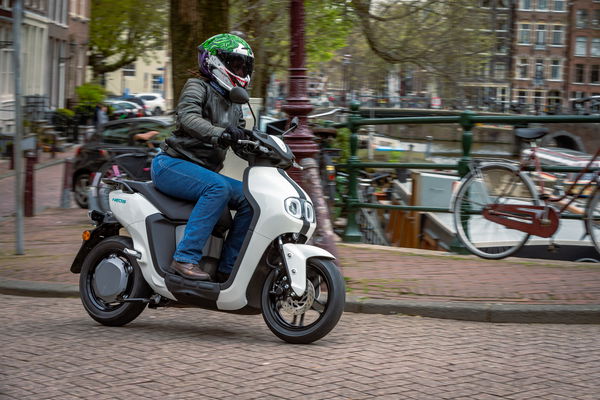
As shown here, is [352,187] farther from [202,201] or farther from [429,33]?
[429,33]

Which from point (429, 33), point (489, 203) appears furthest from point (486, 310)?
point (429, 33)

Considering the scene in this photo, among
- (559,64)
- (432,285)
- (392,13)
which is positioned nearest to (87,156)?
(392,13)

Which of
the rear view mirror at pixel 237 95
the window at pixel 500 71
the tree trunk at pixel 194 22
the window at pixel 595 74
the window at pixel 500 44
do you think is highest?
the window at pixel 595 74

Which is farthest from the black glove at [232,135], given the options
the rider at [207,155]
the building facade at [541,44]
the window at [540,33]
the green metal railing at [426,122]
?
the window at [540,33]

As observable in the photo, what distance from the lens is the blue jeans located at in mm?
5227

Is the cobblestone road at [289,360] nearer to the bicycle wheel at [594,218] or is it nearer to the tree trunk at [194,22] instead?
the bicycle wheel at [594,218]

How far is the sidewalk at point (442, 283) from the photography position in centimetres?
604

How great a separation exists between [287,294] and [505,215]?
350 cm

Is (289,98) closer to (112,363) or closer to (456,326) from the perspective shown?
(456,326)

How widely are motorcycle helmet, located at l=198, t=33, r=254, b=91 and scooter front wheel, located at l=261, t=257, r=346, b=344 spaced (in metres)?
1.15

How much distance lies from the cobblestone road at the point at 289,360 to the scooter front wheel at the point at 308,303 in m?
0.10

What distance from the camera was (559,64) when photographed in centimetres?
6825

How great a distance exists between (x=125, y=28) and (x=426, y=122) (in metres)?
36.7

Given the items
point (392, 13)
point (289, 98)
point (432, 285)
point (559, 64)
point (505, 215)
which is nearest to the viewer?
point (432, 285)
